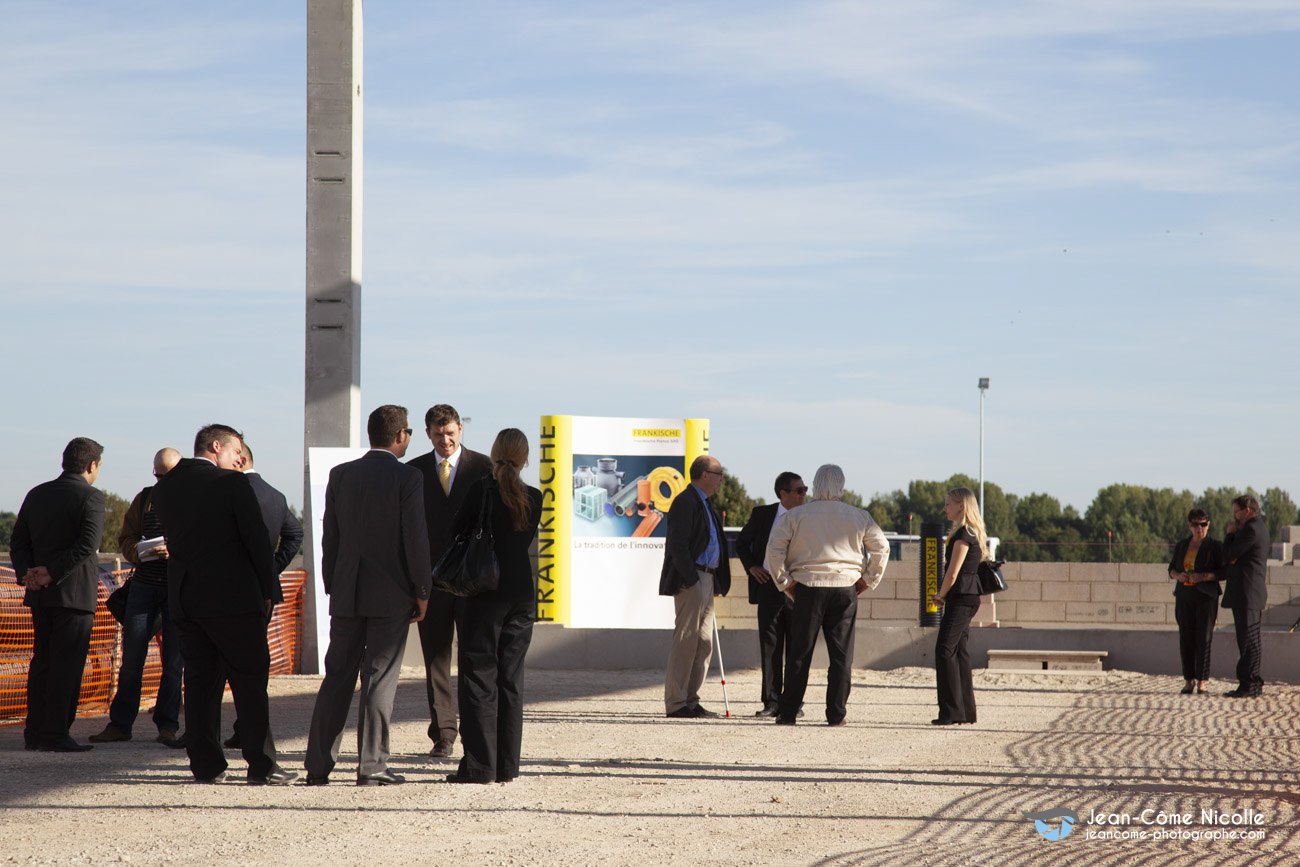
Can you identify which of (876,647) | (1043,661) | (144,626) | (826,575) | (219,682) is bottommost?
(1043,661)

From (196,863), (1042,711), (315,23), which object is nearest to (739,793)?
(196,863)

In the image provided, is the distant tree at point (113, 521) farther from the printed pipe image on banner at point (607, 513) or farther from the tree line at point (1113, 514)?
the tree line at point (1113, 514)

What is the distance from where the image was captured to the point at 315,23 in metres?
13.1

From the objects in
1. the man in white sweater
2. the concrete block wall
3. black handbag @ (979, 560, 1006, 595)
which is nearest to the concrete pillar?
the man in white sweater

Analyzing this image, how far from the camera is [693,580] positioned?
32.0 ft

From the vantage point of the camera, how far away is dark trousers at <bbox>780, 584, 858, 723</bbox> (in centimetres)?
932

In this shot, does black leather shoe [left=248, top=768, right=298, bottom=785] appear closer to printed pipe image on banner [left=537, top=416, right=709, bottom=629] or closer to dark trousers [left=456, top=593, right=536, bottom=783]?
dark trousers [left=456, top=593, right=536, bottom=783]

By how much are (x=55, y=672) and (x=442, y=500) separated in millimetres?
2300

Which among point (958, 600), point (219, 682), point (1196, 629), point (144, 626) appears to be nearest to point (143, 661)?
point (144, 626)

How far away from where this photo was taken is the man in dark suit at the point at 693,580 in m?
9.79

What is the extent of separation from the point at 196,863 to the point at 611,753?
3.41 metres

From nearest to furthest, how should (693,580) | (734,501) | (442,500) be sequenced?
(442,500), (693,580), (734,501)

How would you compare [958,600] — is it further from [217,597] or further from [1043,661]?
[1043,661]

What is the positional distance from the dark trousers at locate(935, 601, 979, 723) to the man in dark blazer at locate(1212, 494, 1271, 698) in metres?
3.45
